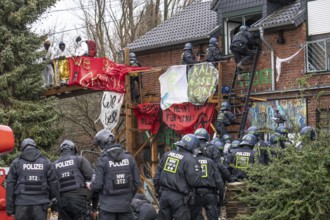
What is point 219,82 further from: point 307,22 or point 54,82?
point 54,82

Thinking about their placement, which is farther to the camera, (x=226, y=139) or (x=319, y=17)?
(x=319, y=17)

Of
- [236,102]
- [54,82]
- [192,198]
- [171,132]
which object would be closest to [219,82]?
[236,102]

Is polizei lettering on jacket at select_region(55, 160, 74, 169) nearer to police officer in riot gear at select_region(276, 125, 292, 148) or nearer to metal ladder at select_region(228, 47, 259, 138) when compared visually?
police officer in riot gear at select_region(276, 125, 292, 148)

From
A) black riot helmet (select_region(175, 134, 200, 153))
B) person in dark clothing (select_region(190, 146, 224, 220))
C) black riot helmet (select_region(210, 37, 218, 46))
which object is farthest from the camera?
black riot helmet (select_region(210, 37, 218, 46))

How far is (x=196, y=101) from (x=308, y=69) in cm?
345

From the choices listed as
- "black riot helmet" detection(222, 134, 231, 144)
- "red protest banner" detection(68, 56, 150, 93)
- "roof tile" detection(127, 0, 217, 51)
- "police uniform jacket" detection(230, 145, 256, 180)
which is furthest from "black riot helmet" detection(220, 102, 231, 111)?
"police uniform jacket" detection(230, 145, 256, 180)

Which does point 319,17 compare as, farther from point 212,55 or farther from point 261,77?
point 212,55

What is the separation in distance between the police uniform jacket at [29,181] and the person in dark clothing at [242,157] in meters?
4.04

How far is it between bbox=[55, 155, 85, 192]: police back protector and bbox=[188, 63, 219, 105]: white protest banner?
8098 mm

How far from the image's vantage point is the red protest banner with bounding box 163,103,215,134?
63.9 ft

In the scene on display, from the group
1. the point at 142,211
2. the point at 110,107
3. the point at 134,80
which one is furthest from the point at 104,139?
the point at 134,80

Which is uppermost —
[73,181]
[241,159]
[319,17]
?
[319,17]

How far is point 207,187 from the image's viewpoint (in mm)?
12211

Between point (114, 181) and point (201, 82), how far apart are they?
9.08 m
